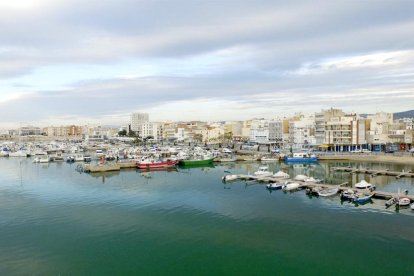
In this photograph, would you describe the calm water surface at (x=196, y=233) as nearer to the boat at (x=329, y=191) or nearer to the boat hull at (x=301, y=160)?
the boat at (x=329, y=191)

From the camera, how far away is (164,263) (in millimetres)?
16406

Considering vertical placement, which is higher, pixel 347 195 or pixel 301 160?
pixel 301 160

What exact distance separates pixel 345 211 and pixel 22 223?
20617 millimetres

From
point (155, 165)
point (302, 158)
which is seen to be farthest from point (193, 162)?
point (302, 158)

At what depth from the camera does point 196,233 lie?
66.5 feet

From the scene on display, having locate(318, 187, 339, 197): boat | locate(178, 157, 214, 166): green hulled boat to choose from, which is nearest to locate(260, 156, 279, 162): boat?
locate(178, 157, 214, 166): green hulled boat

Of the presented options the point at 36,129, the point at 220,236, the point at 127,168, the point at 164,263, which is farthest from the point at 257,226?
the point at 36,129

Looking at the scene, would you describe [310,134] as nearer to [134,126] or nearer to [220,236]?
[220,236]

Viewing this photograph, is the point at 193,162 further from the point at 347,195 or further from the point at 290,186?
the point at 347,195

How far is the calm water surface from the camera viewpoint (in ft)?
52.7

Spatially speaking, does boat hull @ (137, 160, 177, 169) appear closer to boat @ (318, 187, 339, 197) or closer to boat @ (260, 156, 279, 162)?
boat @ (260, 156, 279, 162)

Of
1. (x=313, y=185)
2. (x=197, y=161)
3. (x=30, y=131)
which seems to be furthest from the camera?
(x=30, y=131)

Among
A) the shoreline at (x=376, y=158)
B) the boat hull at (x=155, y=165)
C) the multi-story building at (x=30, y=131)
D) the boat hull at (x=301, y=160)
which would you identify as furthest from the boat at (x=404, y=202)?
the multi-story building at (x=30, y=131)

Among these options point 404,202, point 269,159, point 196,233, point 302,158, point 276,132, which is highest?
point 276,132
